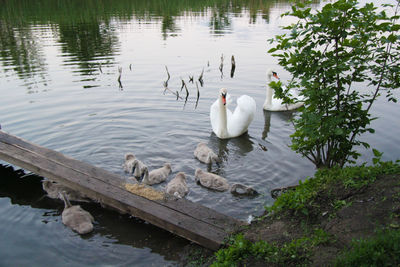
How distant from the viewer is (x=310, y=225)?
474 centimetres

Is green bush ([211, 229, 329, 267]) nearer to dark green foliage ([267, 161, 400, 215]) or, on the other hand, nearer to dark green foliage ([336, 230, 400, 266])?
dark green foliage ([336, 230, 400, 266])

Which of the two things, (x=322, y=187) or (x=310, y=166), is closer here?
(x=322, y=187)

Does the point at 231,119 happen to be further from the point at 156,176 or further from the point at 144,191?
the point at 144,191

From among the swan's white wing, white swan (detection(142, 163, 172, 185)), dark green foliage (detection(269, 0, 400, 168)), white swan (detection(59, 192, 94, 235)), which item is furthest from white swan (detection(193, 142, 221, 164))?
white swan (detection(59, 192, 94, 235))

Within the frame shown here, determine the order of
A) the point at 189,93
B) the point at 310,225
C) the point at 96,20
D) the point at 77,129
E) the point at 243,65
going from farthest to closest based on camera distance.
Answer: the point at 96,20 < the point at 243,65 < the point at 189,93 < the point at 77,129 < the point at 310,225

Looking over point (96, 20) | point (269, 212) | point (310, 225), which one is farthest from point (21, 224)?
point (96, 20)

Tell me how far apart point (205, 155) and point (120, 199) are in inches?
109

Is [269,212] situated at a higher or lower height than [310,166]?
higher

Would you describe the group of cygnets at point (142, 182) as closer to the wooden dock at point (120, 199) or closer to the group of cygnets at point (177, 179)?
the group of cygnets at point (177, 179)

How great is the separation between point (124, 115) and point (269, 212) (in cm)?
697

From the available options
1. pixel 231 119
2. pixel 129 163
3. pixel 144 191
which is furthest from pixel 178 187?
pixel 231 119

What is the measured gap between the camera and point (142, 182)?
722cm

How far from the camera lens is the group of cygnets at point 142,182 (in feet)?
19.7

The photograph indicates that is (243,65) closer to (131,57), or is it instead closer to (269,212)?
(131,57)
